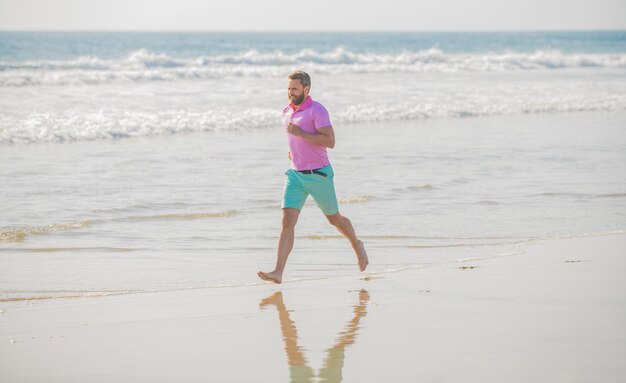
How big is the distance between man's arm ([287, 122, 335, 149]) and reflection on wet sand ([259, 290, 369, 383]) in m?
1.12

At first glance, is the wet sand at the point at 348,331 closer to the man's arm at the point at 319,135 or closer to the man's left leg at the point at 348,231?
the man's left leg at the point at 348,231

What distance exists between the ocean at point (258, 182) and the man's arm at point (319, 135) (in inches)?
49.8

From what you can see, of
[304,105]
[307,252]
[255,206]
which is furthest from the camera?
[255,206]

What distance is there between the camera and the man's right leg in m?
6.86

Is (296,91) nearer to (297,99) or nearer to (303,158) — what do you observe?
(297,99)

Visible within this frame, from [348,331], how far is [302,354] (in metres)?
0.52

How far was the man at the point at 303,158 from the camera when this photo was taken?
260 inches

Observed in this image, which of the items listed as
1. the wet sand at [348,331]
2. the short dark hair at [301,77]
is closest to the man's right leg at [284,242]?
the wet sand at [348,331]

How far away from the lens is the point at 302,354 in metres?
5.01

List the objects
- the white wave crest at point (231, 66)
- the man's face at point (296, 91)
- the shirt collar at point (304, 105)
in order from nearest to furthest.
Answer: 1. the man's face at point (296, 91)
2. the shirt collar at point (304, 105)
3. the white wave crest at point (231, 66)

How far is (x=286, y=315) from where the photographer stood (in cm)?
595

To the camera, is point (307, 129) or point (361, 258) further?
point (361, 258)

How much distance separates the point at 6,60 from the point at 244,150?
30.2 metres

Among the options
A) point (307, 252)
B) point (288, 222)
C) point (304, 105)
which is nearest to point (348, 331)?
point (288, 222)
